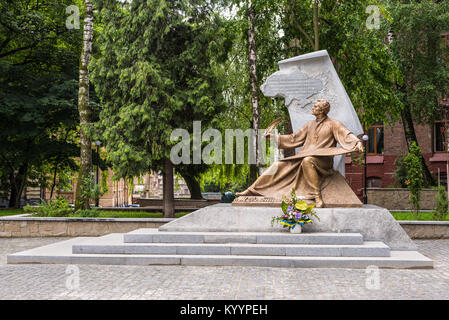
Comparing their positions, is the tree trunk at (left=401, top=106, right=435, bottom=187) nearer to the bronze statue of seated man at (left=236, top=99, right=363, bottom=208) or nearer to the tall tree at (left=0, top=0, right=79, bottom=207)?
the bronze statue of seated man at (left=236, top=99, right=363, bottom=208)

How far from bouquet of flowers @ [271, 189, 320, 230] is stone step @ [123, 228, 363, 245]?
0.25m

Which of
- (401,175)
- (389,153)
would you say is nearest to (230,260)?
(401,175)

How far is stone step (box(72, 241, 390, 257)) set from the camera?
29.1ft

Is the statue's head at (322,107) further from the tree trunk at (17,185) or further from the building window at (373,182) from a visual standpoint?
the building window at (373,182)

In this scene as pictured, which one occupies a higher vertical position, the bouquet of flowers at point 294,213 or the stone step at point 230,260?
the bouquet of flowers at point 294,213

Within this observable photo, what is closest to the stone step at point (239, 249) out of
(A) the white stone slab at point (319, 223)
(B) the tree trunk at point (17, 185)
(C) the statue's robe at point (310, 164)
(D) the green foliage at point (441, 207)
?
(A) the white stone slab at point (319, 223)

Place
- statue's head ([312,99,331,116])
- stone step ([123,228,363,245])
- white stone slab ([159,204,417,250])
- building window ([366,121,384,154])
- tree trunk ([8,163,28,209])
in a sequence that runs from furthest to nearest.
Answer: building window ([366,121,384,154]) → tree trunk ([8,163,28,209]) → statue's head ([312,99,331,116]) → white stone slab ([159,204,417,250]) → stone step ([123,228,363,245])

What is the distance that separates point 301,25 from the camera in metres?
19.8

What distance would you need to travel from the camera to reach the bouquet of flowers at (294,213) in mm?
9633

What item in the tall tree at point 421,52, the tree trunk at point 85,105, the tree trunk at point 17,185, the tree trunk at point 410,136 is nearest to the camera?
the tree trunk at point 85,105

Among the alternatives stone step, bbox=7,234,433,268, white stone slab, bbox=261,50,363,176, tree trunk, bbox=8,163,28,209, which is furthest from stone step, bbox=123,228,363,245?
tree trunk, bbox=8,163,28,209

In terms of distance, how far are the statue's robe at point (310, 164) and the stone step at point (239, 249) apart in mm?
1710

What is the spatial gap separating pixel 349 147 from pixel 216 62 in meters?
7.37

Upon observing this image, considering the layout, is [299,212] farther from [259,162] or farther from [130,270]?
[259,162]
